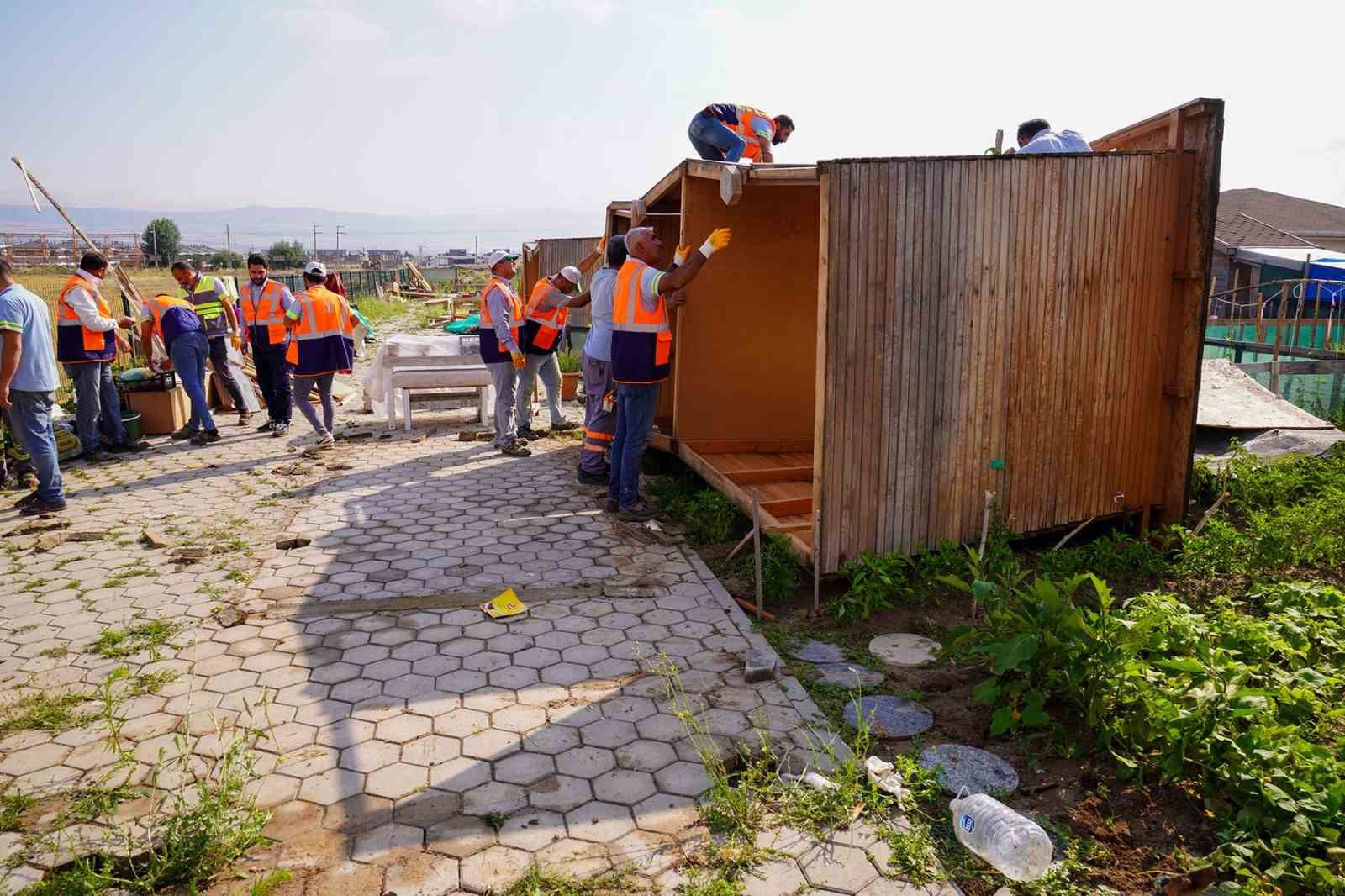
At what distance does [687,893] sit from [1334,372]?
9.41 metres

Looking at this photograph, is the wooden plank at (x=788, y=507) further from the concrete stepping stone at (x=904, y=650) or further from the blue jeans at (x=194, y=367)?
the blue jeans at (x=194, y=367)

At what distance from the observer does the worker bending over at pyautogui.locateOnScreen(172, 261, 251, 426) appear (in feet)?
35.1

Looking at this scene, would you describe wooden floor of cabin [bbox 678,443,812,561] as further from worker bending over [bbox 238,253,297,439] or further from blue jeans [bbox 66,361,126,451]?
blue jeans [bbox 66,361,126,451]

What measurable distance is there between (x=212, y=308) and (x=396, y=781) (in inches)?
363

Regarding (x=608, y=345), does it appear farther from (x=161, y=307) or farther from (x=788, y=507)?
(x=161, y=307)

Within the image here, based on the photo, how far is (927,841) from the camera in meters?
3.16

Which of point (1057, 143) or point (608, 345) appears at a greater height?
point (1057, 143)

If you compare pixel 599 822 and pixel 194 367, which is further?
pixel 194 367

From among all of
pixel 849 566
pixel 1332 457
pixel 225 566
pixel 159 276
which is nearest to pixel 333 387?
pixel 225 566

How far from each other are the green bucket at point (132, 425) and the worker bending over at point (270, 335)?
4.43 ft

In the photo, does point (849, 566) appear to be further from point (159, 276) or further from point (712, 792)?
point (159, 276)

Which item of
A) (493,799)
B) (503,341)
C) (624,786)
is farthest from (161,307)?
(624,786)

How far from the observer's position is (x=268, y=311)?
10281mm

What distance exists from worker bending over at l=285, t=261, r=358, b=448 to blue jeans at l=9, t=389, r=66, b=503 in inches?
95.9
